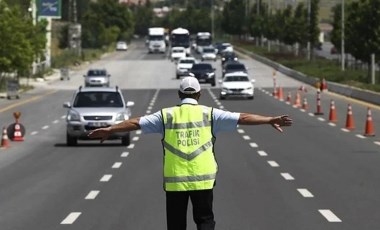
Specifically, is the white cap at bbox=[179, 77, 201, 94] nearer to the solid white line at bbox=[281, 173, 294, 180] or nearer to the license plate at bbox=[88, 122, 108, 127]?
the solid white line at bbox=[281, 173, 294, 180]

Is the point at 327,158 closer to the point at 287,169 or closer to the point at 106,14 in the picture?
the point at 287,169

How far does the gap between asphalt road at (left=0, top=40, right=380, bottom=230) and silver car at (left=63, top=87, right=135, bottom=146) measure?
377 mm

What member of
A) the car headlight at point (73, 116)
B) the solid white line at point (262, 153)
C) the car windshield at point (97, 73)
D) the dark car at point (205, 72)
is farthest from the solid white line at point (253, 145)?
the car windshield at point (97, 73)

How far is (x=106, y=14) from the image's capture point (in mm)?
197500

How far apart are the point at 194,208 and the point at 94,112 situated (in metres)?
20.4

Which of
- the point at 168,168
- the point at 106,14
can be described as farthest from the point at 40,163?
the point at 106,14

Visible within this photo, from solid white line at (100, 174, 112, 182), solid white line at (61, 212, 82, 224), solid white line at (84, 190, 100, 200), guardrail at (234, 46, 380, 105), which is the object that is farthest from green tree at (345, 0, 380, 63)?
solid white line at (61, 212, 82, 224)

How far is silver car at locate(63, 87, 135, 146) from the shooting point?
1109 inches

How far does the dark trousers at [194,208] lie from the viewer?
Result: 8.15m

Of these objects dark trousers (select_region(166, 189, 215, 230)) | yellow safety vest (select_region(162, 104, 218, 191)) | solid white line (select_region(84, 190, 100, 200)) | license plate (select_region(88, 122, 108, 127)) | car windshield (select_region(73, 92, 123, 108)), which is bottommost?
license plate (select_region(88, 122, 108, 127))

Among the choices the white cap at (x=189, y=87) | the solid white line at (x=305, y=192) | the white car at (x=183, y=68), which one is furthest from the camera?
the white car at (x=183, y=68)

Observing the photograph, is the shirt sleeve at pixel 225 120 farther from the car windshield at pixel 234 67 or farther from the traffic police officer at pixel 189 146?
the car windshield at pixel 234 67

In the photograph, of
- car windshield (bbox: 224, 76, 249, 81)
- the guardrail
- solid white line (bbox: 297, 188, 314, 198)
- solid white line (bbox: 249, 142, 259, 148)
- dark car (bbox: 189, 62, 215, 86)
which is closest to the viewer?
solid white line (bbox: 297, 188, 314, 198)

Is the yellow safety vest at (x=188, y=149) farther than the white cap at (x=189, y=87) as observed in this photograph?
No
